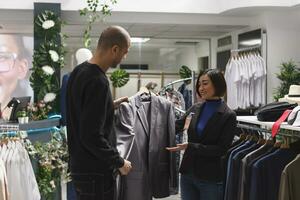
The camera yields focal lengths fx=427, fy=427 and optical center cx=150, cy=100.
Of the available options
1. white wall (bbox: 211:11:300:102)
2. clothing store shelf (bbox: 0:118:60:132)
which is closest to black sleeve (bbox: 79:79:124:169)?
clothing store shelf (bbox: 0:118:60:132)

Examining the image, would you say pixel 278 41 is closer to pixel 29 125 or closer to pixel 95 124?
pixel 29 125

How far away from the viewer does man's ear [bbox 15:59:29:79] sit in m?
6.86

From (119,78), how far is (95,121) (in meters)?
5.10

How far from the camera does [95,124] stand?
220 centimetres

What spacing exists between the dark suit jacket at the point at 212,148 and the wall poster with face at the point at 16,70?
438 centimetres

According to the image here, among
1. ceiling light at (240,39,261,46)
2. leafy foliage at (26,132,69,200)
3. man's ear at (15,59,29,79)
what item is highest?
ceiling light at (240,39,261,46)

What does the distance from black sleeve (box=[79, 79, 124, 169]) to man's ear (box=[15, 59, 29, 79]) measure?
4909mm

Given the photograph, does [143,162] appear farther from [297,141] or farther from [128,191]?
[297,141]

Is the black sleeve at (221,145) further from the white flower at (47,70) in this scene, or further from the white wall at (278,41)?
the white wall at (278,41)

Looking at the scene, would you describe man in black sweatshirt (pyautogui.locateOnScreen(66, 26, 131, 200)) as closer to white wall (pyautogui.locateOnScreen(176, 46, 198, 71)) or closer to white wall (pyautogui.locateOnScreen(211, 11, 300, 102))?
white wall (pyautogui.locateOnScreen(211, 11, 300, 102))

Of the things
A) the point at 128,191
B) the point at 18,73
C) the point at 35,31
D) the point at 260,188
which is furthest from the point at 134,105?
the point at 18,73

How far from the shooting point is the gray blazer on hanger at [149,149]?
10.1ft

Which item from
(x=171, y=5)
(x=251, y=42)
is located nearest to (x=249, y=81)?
(x=251, y=42)

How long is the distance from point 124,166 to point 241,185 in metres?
0.86
